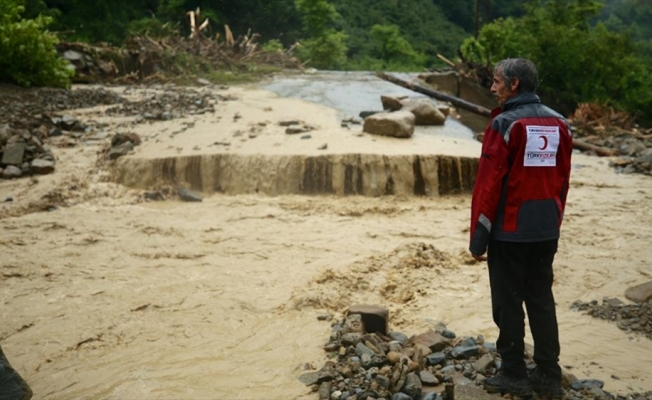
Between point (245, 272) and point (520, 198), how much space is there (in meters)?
3.60

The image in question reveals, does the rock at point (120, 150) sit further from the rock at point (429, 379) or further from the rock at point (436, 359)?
the rock at point (429, 379)

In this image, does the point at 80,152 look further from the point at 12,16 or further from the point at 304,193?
the point at 12,16

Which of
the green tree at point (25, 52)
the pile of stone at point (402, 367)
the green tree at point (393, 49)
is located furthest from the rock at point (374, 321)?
the green tree at point (393, 49)

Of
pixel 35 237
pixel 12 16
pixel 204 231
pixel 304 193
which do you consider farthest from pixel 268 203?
pixel 12 16

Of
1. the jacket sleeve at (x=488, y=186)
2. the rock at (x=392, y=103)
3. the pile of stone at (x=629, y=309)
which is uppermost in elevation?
the rock at (x=392, y=103)

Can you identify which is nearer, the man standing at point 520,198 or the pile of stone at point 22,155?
the man standing at point 520,198

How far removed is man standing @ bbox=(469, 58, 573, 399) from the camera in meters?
2.91

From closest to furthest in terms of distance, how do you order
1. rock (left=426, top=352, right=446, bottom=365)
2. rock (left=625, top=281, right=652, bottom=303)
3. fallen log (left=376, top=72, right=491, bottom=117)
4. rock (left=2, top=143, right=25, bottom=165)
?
rock (left=426, top=352, right=446, bottom=365), rock (left=625, top=281, right=652, bottom=303), rock (left=2, top=143, right=25, bottom=165), fallen log (left=376, top=72, right=491, bottom=117)

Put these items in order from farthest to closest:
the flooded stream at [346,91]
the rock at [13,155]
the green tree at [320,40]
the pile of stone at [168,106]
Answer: the green tree at [320,40] < the flooded stream at [346,91] < the pile of stone at [168,106] < the rock at [13,155]

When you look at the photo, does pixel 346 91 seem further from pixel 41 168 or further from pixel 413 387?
pixel 413 387

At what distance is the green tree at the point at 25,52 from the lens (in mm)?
12133

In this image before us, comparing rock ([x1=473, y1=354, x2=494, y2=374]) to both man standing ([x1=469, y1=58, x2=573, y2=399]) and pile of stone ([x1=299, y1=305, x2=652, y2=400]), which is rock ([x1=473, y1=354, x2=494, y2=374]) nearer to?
pile of stone ([x1=299, y1=305, x2=652, y2=400])

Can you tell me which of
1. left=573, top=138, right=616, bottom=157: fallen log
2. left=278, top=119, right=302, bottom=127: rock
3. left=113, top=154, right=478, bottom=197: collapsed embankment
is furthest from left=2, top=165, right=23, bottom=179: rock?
left=573, top=138, right=616, bottom=157: fallen log

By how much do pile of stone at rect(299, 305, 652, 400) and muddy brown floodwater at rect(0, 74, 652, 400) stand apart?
202 mm
